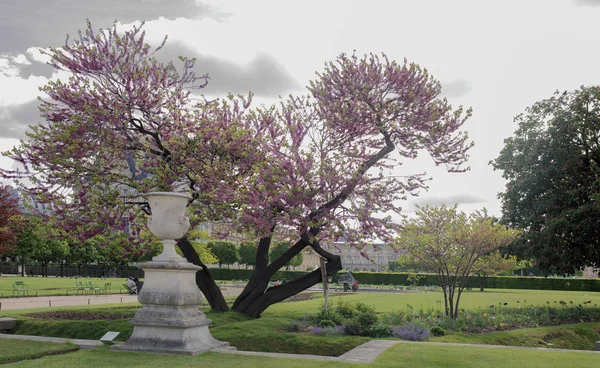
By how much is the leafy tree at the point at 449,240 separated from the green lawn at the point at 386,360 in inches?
300

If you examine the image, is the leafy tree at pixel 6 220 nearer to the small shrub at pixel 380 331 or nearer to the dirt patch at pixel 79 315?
the dirt patch at pixel 79 315

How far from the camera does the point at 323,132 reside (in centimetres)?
1820

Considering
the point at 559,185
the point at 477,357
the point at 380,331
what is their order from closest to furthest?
the point at 477,357
the point at 380,331
the point at 559,185

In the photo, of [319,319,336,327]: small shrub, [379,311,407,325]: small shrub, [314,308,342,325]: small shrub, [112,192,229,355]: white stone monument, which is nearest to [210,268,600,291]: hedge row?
[379,311,407,325]: small shrub

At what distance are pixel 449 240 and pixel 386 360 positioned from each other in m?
9.65

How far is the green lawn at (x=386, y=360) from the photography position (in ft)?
29.0

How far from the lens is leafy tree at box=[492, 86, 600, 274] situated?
24141 millimetres

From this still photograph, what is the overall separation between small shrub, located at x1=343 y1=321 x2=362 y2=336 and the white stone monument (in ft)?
15.0

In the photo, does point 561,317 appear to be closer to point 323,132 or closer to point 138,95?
point 323,132

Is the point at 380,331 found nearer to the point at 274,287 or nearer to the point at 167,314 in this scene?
the point at 274,287

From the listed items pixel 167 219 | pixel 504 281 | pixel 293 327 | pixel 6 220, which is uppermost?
pixel 6 220

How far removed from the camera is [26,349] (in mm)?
10320

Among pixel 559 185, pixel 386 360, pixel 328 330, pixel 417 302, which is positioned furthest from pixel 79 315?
pixel 559 185

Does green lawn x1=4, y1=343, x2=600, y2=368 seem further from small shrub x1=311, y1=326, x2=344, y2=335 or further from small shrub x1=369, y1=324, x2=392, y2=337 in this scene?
small shrub x1=311, y1=326, x2=344, y2=335
